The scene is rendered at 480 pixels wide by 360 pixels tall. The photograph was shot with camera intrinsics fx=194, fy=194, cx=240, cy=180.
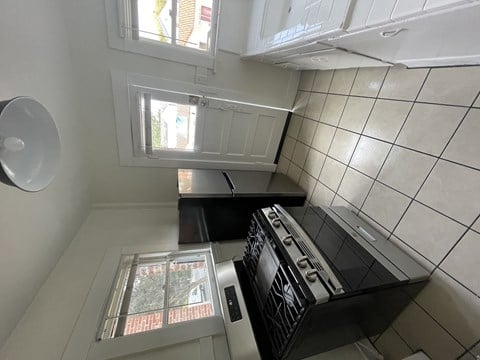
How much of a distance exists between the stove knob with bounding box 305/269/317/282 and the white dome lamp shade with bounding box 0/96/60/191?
1.06 meters

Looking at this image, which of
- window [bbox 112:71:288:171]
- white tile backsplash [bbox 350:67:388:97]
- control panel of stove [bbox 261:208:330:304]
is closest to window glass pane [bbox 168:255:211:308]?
control panel of stove [bbox 261:208:330:304]

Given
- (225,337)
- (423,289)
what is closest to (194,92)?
(225,337)

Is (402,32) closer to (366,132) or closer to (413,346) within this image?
(366,132)

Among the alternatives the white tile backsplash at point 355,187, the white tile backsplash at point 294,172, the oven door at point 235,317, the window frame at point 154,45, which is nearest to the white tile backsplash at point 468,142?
the white tile backsplash at point 355,187

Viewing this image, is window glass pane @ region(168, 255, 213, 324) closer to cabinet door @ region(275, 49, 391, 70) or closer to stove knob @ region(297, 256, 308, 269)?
stove knob @ region(297, 256, 308, 269)

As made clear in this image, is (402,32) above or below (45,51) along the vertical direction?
above

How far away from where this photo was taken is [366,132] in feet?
3.87

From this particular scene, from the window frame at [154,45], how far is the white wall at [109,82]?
41 mm

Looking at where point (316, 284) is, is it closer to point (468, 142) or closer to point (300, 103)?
point (468, 142)

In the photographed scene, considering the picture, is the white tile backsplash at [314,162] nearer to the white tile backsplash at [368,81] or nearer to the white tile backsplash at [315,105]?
the white tile backsplash at [315,105]

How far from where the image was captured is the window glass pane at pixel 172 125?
1.67m

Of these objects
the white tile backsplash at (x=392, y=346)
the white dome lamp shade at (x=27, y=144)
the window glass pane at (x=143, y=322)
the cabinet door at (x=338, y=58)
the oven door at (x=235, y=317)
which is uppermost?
the cabinet door at (x=338, y=58)

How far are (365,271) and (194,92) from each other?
5.37 ft

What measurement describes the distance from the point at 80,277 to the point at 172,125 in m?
1.30
